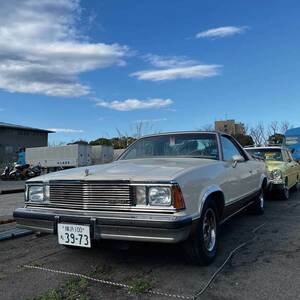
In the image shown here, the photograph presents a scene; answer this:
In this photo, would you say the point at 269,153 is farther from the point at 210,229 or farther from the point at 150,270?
the point at 150,270

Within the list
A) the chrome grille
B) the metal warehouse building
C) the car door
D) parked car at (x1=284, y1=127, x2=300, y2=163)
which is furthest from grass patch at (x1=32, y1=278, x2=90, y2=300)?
the metal warehouse building

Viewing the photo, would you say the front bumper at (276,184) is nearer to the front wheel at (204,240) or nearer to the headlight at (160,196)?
the front wheel at (204,240)

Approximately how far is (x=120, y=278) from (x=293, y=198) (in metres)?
7.78

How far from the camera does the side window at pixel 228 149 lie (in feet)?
19.4

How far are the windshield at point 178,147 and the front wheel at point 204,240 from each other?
1104 millimetres

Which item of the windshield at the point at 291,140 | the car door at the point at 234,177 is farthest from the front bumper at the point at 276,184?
the windshield at the point at 291,140

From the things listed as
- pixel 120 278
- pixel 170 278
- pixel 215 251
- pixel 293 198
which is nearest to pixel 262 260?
pixel 215 251

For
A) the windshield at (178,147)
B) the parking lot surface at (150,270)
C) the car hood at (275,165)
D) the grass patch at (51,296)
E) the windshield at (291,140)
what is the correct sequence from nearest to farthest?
1. the grass patch at (51,296)
2. the parking lot surface at (150,270)
3. the windshield at (178,147)
4. the car hood at (275,165)
5. the windshield at (291,140)

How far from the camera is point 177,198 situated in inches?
155

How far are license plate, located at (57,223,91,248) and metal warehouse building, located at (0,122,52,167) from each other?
45440 mm

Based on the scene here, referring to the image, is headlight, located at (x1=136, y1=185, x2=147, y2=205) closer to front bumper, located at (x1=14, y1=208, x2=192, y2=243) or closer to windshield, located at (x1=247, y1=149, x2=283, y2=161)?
front bumper, located at (x1=14, y1=208, x2=192, y2=243)

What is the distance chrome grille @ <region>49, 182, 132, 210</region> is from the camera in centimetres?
411

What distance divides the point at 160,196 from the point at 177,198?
18 cm

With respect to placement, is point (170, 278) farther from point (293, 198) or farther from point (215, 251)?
point (293, 198)
